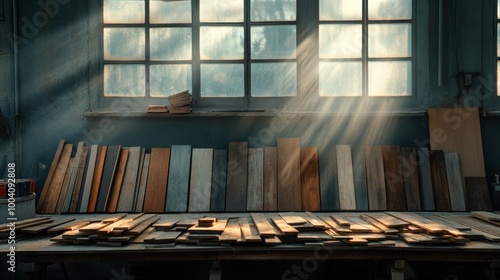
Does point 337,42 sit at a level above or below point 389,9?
below

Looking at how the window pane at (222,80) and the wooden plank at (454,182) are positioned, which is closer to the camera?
the wooden plank at (454,182)

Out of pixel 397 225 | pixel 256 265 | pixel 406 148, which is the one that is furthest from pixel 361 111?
pixel 256 265

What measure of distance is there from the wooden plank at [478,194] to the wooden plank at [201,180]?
2.70 metres

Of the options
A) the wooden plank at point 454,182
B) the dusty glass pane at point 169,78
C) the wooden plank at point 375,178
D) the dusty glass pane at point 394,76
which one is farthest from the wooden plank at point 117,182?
the wooden plank at point 454,182

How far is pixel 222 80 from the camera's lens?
14.4 feet

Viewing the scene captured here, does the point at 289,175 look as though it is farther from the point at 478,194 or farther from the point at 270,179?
the point at 478,194

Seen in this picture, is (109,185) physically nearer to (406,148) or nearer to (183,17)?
(183,17)

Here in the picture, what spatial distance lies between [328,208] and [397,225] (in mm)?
974

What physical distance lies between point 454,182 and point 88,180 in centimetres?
381

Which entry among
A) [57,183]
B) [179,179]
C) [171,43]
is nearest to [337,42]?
[171,43]

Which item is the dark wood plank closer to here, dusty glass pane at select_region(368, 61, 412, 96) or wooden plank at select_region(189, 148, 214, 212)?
wooden plank at select_region(189, 148, 214, 212)

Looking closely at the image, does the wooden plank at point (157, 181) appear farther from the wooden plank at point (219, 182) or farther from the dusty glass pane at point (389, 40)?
the dusty glass pane at point (389, 40)

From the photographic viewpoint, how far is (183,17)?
4371 mm

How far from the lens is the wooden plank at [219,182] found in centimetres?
399
